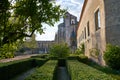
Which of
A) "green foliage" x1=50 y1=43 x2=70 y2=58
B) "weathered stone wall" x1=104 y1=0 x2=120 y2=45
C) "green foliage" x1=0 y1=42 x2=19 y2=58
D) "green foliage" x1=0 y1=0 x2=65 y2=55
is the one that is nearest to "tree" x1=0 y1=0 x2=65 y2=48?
"green foliage" x1=0 y1=0 x2=65 y2=55

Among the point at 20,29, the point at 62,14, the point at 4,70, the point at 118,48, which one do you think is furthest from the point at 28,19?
the point at 118,48

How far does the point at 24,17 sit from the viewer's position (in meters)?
12.3

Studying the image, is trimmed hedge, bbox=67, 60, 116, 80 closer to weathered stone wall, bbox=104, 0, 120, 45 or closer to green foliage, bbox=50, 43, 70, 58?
weathered stone wall, bbox=104, 0, 120, 45

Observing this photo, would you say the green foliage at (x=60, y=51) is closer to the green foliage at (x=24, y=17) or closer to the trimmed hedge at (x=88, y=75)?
the green foliage at (x=24, y=17)

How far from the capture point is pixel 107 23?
15.8 m

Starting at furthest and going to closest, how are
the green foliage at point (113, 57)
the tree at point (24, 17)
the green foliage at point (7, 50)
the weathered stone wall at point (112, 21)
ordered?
the weathered stone wall at point (112, 21), the green foliage at point (7, 50), the green foliage at point (113, 57), the tree at point (24, 17)

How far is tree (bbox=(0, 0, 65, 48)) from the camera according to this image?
10.9 metres

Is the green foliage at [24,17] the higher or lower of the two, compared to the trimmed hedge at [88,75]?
higher

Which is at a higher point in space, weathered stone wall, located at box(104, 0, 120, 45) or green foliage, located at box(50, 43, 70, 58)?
weathered stone wall, located at box(104, 0, 120, 45)

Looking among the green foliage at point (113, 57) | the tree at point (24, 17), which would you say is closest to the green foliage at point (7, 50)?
the tree at point (24, 17)

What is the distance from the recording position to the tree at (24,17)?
1093 cm

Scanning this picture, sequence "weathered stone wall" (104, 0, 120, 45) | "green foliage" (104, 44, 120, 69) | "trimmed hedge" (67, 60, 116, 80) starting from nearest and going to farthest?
"trimmed hedge" (67, 60, 116, 80), "green foliage" (104, 44, 120, 69), "weathered stone wall" (104, 0, 120, 45)

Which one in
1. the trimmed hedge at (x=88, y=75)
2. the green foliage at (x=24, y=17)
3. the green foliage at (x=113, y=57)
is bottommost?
the trimmed hedge at (x=88, y=75)

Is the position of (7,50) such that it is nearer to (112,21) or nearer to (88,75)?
(112,21)
